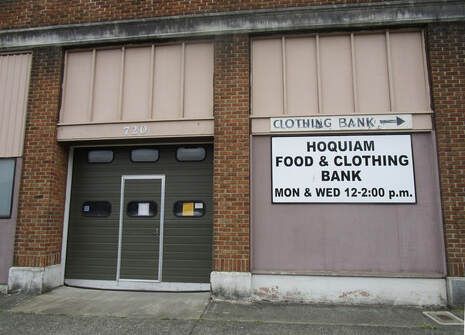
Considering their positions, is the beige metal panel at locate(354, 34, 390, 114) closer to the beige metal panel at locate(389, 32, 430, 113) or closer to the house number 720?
the beige metal panel at locate(389, 32, 430, 113)

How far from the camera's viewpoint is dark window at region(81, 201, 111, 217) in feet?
25.6

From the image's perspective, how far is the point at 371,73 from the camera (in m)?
7.05

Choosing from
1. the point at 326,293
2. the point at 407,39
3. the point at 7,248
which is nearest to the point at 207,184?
the point at 326,293

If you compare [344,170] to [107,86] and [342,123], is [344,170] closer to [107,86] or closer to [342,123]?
[342,123]

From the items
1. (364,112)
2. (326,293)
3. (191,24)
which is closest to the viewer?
(326,293)

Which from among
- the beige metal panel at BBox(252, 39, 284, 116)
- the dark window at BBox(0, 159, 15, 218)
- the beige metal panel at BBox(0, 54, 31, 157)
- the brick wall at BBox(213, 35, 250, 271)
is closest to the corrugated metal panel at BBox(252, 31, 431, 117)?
the beige metal panel at BBox(252, 39, 284, 116)

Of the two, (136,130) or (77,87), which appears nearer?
(136,130)

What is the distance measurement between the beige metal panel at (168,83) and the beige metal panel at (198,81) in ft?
0.48

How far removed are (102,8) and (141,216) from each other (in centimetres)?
439

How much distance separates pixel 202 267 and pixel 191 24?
4755mm

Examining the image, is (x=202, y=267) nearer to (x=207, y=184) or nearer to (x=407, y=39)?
(x=207, y=184)

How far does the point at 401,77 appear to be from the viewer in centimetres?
700

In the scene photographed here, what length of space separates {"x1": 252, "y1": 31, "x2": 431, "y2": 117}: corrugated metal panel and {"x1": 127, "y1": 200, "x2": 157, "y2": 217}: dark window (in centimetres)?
280

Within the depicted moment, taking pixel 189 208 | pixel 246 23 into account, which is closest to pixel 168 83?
pixel 246 23
